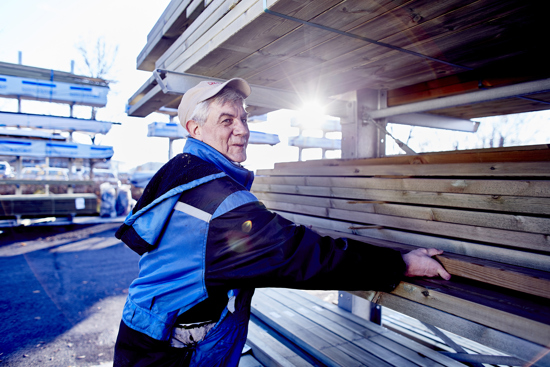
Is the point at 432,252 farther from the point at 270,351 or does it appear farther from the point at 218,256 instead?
the point at 270,351

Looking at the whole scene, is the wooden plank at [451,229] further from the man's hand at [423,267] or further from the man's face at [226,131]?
the man's face at [226,131]

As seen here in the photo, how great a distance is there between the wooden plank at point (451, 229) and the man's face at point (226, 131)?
94 cm

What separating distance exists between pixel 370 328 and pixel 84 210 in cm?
1258

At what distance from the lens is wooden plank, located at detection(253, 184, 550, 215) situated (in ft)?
4.94

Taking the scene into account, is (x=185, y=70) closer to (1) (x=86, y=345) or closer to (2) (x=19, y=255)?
(1) (x=86, y=345)

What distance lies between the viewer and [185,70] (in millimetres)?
2818

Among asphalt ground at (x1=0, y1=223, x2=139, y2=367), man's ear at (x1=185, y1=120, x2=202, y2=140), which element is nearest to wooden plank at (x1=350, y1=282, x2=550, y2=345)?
man's ear at (x1=185, y1=120, x2=202, y2=140)

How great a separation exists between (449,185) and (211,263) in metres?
1.38

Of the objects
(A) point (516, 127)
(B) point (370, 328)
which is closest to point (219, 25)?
(B) point (370, 328)

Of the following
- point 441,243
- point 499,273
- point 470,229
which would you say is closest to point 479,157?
point 470,229

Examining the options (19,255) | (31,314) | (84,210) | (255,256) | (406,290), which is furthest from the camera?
(84,210)

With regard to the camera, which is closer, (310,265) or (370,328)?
(310,265)

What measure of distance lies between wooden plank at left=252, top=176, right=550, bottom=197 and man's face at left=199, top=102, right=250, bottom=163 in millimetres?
913

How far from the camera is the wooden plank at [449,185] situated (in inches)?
59.3
